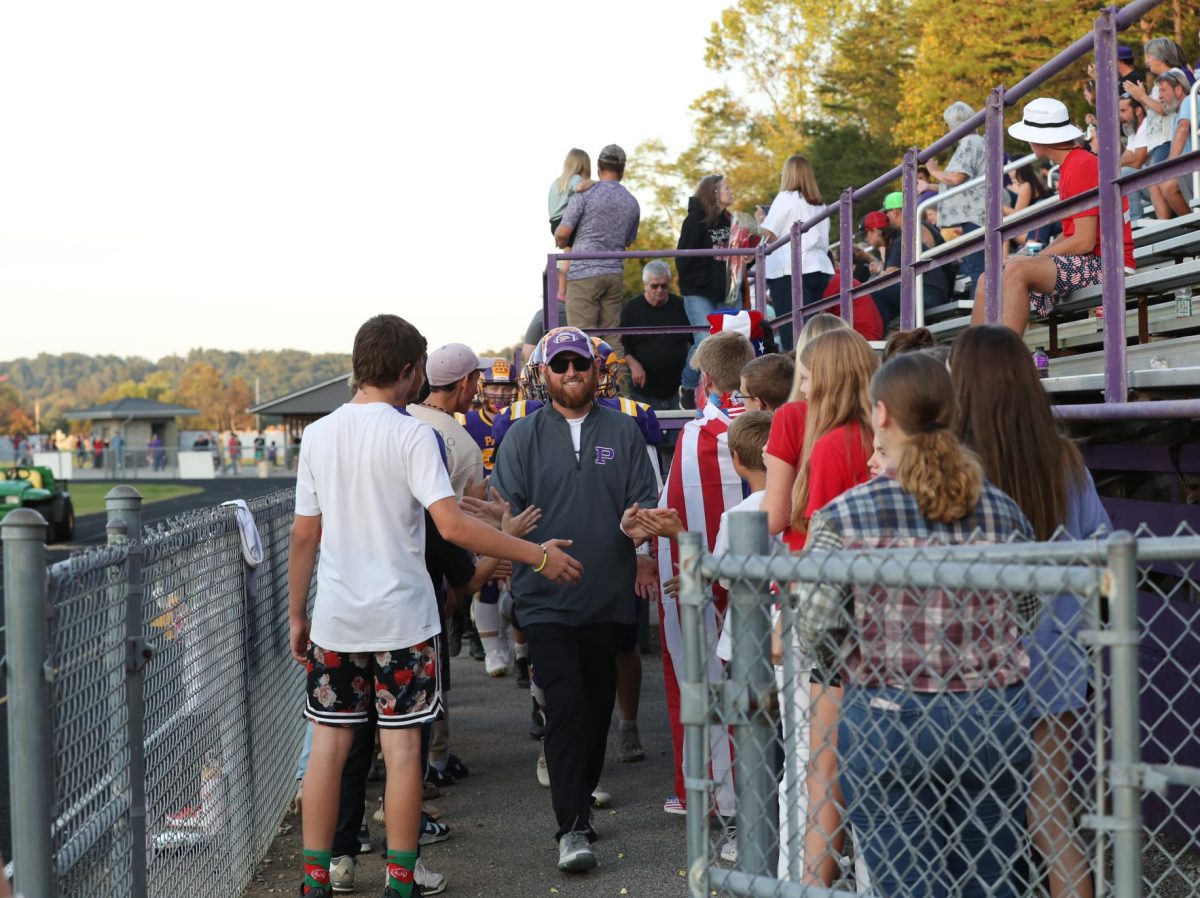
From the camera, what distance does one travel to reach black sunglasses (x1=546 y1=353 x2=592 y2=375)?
18.0 ft

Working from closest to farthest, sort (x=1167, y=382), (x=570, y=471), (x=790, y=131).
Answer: (x=1167, y=382) → (x=570, y=471) → (x=790, y=131)

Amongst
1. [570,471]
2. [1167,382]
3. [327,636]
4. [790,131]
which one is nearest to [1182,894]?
[1167,382]

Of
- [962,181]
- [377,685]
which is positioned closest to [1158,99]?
[962,181]

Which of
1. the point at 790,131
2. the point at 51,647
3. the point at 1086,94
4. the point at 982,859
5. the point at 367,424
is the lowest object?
the point at 982,859

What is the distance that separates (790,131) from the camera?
42844mm

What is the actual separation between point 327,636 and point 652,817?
6.87 ft

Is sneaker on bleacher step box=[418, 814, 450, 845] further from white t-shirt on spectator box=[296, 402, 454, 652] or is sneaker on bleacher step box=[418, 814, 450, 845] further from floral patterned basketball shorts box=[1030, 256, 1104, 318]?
floral patterned basketball shorts box=[1030, 256, 1104, 318]

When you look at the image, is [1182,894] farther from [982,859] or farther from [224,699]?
[224,699]

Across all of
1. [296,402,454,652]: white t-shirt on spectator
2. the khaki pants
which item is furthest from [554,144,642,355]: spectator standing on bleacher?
[296,402,454,652]: white t-shirt on spectator

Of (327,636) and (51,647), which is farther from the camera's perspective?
(327,636)

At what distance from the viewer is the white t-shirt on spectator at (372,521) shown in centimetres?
447

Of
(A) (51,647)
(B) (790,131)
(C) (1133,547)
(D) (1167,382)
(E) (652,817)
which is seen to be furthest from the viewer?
(B) (790,131)

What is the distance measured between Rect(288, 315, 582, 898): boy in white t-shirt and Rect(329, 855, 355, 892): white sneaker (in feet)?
0.94

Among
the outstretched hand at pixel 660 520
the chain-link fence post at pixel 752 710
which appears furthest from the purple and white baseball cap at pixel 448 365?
the chain-link fence post at pixel 752 710
